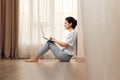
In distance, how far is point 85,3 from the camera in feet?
2.85

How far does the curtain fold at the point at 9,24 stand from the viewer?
4695mm

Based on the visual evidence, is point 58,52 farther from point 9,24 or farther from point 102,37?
point 102,37

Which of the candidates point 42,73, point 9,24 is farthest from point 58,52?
point 42,73

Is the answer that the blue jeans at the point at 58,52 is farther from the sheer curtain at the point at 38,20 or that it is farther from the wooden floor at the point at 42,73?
the wooden floor at the point at 42,73

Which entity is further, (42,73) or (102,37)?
(42,73)

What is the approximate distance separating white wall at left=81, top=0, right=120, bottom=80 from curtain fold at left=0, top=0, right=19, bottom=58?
3915 millimetres

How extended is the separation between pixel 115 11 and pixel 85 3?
140 millimetres

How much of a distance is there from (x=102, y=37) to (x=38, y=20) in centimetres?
398

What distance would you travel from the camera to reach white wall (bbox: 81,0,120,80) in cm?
76

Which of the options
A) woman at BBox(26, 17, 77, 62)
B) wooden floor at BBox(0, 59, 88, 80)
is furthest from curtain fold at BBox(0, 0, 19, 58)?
wooden floor at BBox(0, 59, 88, 80)

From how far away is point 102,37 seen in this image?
31.4 inches

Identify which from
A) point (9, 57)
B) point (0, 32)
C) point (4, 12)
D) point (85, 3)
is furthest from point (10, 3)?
point (85, 3)

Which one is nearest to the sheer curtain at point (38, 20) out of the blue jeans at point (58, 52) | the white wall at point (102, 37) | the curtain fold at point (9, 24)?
the curtain fold at point (9, 24)

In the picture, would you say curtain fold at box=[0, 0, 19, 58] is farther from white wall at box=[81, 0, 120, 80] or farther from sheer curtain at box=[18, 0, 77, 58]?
white wall at box=[81, 0, 120, 80]
